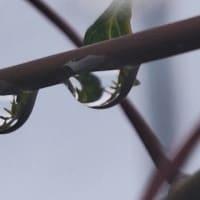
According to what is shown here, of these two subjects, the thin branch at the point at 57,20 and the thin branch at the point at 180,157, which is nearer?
the thin branch at the point at 180,157

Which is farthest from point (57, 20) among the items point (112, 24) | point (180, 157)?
point (180, 157)

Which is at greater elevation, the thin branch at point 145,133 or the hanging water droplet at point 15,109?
the hanging water droplet at point 15,109

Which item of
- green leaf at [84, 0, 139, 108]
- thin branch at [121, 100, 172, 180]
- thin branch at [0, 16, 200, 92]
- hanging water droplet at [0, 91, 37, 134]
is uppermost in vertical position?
thin branch at [0, 16, 200, 92]

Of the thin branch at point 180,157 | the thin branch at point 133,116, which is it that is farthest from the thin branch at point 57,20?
the thin branch at point 180,157

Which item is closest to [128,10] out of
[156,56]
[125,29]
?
[125,29]

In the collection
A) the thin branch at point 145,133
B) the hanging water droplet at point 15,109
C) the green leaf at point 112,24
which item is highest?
the hanging water droplet at point 15,109

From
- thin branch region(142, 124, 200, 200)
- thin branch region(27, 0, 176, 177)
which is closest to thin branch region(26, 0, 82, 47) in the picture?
thin branch region(27, 0, 176, 177)

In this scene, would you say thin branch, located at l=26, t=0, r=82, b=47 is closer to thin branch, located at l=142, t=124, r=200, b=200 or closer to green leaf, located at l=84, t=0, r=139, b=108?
green leaf, located at l=84, t=0, r=139, b=108

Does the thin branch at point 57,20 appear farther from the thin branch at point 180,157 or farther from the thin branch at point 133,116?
the thin branch at point 180,157
